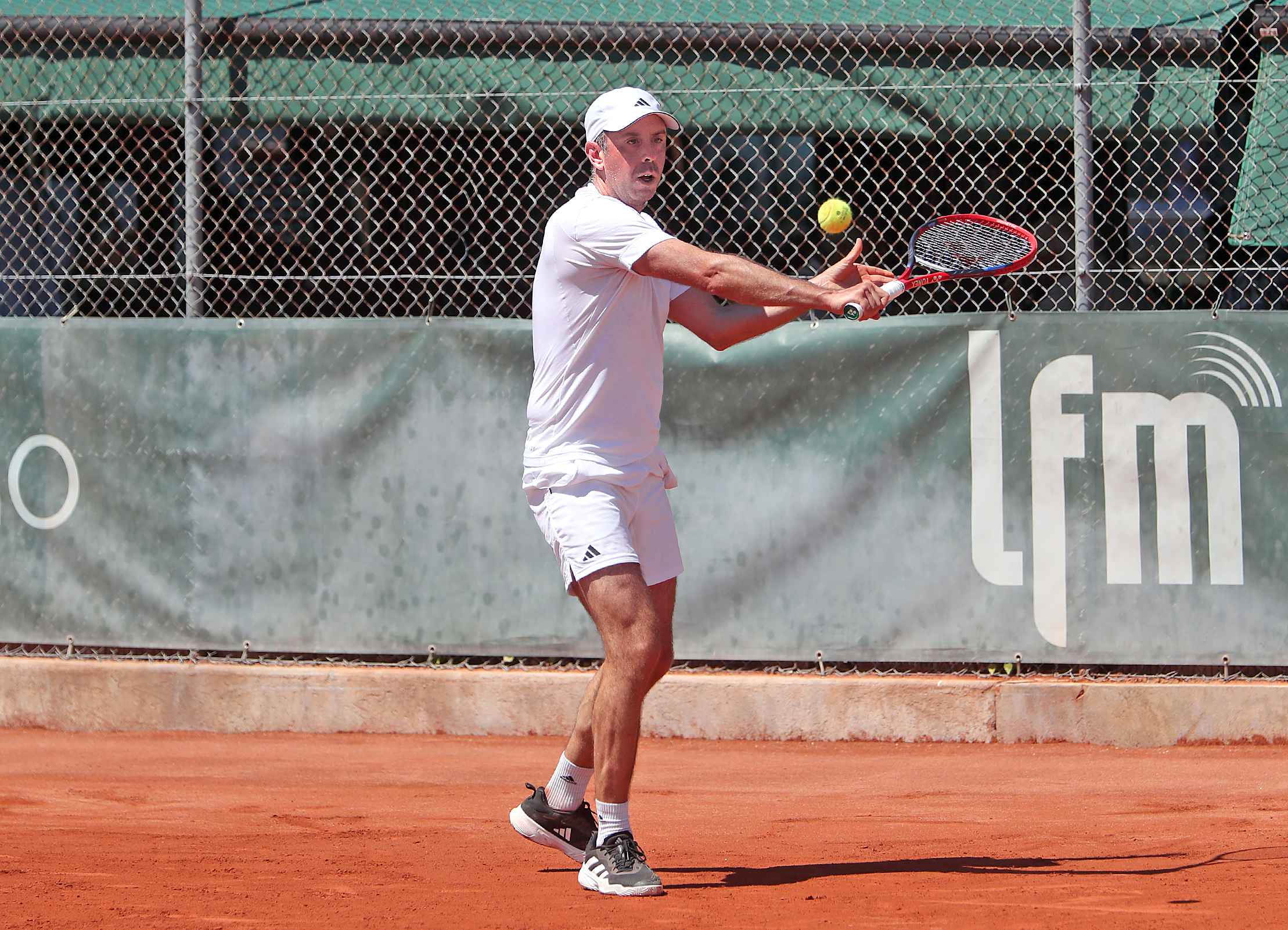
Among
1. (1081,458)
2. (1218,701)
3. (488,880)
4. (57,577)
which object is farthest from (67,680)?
(1218,701)

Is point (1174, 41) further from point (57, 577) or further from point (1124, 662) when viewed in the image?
point (57, 577)

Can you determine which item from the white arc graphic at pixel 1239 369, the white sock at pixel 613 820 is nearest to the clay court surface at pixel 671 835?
the white sock at pixel 613 820

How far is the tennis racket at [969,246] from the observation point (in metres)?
3.85

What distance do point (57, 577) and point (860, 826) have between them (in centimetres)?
378

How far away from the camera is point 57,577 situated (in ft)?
19.2

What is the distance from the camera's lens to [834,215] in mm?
5023

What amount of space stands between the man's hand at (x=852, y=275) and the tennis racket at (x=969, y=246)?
1.20 feet

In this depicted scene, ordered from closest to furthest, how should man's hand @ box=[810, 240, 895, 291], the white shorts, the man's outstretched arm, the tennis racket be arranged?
the man's outstretched arm
the white shorts
man's hand @ box=[810, 240, 895, 291]
the tennis racket

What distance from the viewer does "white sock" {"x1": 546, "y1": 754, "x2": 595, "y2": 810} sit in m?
3.47

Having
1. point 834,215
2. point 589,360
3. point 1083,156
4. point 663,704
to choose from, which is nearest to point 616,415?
point 589,360

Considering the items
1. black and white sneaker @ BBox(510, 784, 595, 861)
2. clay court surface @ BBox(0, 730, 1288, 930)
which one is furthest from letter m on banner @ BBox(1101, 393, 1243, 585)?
black and white sneaker @ BBox(510, 784, 595, 861)

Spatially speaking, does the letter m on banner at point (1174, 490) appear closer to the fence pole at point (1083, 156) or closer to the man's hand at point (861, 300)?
the fence pole at point (1083, 156)

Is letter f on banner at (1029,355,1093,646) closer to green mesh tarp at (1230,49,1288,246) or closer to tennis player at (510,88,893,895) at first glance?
green mesh tarp at (1230,49,1288,246)

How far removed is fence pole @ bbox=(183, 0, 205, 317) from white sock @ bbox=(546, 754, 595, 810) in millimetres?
3280
